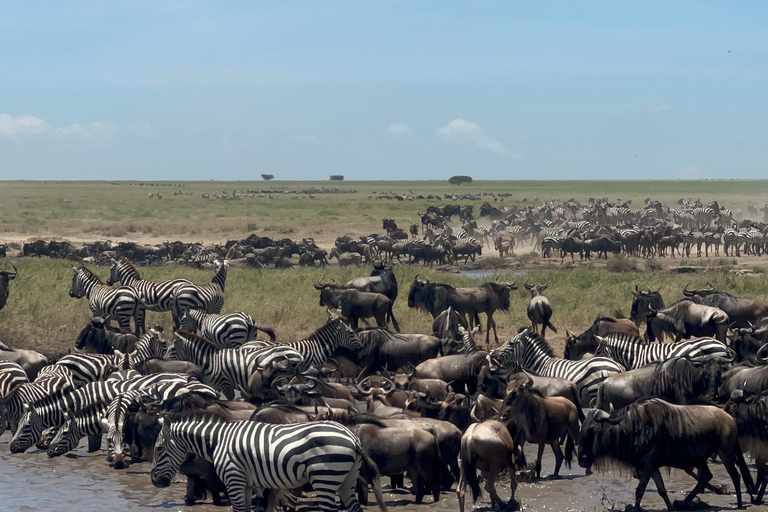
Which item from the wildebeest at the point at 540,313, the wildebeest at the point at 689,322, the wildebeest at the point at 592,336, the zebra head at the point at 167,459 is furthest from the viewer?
the wildebeest at the point at 540,313

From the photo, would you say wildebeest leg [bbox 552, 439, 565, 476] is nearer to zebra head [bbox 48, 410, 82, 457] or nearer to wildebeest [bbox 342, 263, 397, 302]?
zebra head [bbox 48, 410, 82, 457]

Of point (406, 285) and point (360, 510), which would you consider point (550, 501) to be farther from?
point (406, 285)

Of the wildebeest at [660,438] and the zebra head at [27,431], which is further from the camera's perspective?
the zebra head at [27,431]

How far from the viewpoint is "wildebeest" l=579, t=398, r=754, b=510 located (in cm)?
906

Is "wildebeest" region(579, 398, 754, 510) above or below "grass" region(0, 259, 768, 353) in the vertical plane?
above

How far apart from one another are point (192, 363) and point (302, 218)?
161 feet

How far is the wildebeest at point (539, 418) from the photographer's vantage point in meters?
10.0

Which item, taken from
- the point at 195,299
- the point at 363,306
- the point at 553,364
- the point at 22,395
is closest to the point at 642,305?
the point at 363,306

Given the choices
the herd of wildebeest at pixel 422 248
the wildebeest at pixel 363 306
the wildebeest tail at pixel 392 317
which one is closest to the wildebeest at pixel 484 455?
Result: the wildebeest at pixel 363 306

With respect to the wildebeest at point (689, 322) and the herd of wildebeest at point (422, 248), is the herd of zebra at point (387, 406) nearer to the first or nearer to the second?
the wildebeest at point (689, 322)

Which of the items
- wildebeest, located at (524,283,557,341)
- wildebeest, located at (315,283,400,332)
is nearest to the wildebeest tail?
wildebeest, located at (315,283,400,332)

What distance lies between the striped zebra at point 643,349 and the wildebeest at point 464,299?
5634 millimetres

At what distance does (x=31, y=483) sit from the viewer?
10781mm

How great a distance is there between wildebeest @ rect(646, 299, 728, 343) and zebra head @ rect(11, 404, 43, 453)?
30.2 feet
